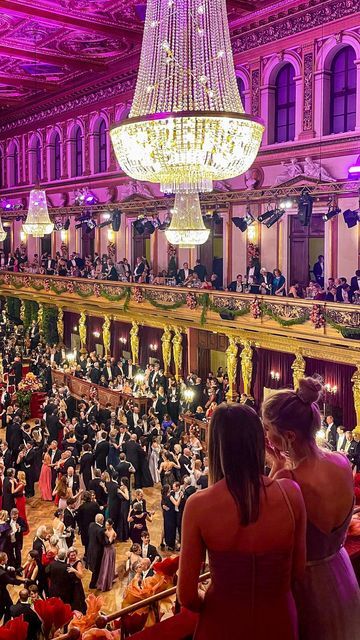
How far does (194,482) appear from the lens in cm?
1156

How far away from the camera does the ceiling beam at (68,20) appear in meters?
18.1

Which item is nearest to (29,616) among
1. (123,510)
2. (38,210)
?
(123,510)

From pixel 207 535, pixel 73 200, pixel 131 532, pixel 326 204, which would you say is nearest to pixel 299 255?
pixel 326 204

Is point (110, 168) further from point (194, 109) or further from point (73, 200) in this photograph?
point (194, 109)

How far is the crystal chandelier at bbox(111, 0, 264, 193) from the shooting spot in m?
5.93

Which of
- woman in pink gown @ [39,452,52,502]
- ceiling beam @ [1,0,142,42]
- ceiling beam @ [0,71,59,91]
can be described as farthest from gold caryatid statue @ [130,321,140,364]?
ceiling beam @ [0,71,59,91]

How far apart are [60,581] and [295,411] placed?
6.76 meters

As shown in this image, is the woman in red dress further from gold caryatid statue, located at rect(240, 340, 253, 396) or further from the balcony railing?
gold caryatid statue, located at rect(240, 340, 253, 396)

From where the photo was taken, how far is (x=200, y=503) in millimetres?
2268

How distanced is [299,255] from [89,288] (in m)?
8.54

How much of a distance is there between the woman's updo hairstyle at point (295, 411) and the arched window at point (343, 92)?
1558 centimetres

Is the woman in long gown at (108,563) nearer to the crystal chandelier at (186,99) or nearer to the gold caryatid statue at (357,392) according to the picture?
the crystal chandelier at (186,99)

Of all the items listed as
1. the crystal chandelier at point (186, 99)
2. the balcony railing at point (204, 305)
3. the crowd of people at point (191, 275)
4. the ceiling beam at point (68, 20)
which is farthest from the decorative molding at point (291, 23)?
the crystal chandelier at point (186, 99)

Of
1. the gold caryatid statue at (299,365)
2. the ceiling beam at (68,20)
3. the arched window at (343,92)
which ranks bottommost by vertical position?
the gold caryatid statue at (299,365)
